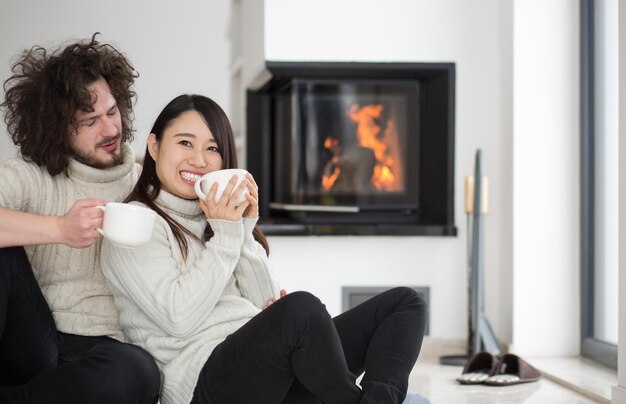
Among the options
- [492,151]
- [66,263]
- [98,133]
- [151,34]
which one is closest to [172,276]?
[66,263]

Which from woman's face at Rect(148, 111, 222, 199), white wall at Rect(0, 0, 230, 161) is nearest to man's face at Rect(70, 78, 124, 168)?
woman's face at Rect(148, 111, 222, 199)

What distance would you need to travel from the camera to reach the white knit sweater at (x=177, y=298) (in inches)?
65.6

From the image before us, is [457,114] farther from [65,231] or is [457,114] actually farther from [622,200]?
[65,231]

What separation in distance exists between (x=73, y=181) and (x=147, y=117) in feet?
10.5

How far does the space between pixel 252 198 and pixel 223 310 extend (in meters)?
0.23

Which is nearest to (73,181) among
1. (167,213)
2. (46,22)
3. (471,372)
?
(167,213)

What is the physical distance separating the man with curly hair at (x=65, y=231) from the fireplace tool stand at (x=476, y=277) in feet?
5.80

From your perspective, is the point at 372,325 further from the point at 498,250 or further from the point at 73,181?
the point at 498,250

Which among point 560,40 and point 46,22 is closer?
point 560,40

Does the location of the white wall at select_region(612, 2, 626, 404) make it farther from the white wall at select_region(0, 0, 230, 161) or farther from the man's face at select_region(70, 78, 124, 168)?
the white wall at select_region(0, 0, 230, 161)

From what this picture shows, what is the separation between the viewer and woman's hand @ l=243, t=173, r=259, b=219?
69.6 inches

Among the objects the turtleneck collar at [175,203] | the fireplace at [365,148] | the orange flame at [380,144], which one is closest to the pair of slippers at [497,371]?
the fireplace at [365,148]

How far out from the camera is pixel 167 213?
6.09 ft

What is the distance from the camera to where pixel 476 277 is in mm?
3500
